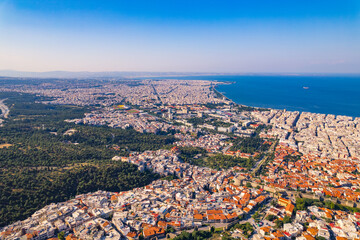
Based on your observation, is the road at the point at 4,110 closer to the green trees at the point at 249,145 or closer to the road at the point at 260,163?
the green trees at the point at 249,145

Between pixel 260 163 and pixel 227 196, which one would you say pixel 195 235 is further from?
pixel 260 163

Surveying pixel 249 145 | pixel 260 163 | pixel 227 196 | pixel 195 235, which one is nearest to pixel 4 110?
pixel 249 145

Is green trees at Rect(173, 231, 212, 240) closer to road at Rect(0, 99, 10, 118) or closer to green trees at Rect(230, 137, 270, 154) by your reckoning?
green trees at Rect(230, 137, 270, 154)

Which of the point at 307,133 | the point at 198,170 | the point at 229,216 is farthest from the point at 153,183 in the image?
the point at 307,133

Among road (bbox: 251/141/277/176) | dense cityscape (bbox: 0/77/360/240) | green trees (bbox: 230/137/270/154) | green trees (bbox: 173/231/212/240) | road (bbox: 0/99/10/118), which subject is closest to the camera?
green trees (bbox: 173/231/212/240)

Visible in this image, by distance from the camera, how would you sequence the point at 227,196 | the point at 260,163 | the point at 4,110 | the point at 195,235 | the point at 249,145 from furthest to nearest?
the point at 4,110 → the point at 249,145 → the point at 260,163 → the point at 227,196 → the point at 195,235

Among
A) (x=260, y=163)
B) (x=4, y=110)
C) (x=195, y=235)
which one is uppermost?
(x=4, y=110)

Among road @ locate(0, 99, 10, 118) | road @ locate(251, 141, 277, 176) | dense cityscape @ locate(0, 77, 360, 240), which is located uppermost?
road @ locate(0, 99, 10, 118)

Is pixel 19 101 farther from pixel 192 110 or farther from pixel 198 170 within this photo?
pixel 198 170

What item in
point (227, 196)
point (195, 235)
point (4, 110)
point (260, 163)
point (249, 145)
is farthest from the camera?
point (4, 110)

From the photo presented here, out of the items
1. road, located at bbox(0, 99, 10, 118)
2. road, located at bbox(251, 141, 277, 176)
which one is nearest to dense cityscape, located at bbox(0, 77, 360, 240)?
road, located at bbox(251, 141, 277, 176)

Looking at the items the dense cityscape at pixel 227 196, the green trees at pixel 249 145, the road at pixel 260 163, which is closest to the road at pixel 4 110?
the dense cityscape at pixel 227 196
